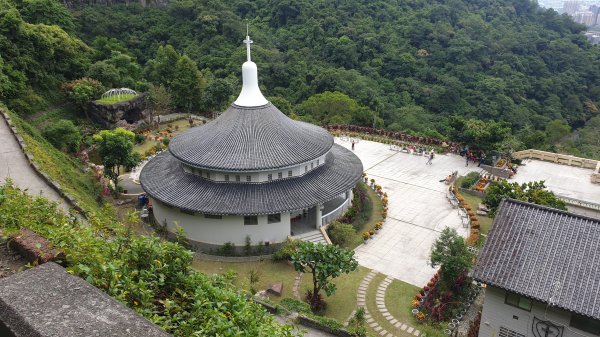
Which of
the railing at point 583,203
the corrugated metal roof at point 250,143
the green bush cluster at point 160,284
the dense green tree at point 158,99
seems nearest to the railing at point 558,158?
the railing at point 583,203

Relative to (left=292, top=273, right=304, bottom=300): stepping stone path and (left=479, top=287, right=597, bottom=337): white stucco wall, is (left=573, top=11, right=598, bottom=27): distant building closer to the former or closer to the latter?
(left=292, top=273, right=304, bottom=300): stepping stone path

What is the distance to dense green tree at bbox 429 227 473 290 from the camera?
2041 centimetres

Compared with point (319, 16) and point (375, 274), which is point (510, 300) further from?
point (319, 16)

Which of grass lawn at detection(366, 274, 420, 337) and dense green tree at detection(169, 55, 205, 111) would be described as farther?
dense green tree at detection(169, 55, 205, 111)

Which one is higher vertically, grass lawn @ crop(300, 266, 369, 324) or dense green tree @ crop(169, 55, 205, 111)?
dense green tree @ crop(169, 55, 205, 111)

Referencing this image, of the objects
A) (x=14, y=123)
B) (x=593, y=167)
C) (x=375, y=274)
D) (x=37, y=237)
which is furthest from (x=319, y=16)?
(x=37, y=237)

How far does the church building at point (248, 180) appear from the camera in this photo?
24.8 m

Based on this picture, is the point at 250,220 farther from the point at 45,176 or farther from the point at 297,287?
the point at 45,176

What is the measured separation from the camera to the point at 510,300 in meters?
16.0

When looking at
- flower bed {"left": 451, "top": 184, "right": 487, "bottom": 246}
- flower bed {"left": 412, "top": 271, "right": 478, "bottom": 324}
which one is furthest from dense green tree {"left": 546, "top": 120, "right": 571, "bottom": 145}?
flower bed {"left": 412, "top": 271, "right": 478, "bottom": 324}

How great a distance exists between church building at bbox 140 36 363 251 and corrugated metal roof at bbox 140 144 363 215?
2.1 inches

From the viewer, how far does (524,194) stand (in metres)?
24.8

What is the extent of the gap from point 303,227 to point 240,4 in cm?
7007

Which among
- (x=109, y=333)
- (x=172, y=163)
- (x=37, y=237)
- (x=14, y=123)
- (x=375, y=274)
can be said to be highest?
(x=109, y=333)
